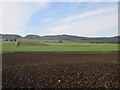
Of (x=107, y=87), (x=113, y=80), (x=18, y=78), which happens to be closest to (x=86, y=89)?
(x=107, y=87)

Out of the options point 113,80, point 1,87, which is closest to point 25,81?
point 1,87

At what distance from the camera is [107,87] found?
7.18 m

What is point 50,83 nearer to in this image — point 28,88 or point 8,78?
point 28,88

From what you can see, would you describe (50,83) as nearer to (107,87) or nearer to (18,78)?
(18,78)

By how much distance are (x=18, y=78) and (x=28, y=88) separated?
6.37 ft

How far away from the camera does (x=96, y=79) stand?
8.48 m

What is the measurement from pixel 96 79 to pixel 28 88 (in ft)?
15.0

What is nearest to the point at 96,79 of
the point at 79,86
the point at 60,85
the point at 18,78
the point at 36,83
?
the point at 79,86

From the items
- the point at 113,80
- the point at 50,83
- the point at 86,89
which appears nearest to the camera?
the point at 86,89

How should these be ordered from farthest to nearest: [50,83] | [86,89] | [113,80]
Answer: [113,80] < [50,83] < [86,89]

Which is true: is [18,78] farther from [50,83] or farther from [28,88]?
[50,83]

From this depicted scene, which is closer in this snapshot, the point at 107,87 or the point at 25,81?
the point at 107,87

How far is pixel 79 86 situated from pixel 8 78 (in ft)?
16.7

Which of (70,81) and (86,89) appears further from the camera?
(70,81)
